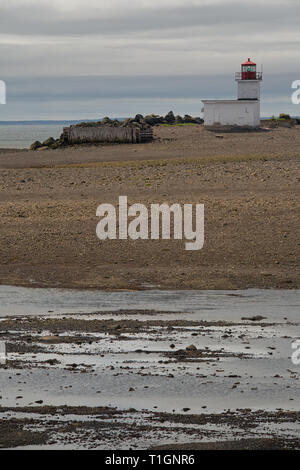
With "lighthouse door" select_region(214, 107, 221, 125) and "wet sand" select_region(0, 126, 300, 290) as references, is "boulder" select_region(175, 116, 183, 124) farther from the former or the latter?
"wet sand" select_region(0, 126, 300, 290)

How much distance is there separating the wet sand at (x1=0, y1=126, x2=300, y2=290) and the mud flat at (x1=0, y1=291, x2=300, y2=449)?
233 centimetres

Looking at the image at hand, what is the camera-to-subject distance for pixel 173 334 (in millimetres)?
9984

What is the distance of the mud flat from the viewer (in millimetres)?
6902

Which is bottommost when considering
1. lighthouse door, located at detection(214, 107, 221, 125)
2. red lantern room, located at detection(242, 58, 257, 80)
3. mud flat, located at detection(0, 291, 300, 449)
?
mud flat, located at detection(0, 291, 300, 449)

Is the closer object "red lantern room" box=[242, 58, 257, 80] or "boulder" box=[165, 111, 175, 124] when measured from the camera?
"red lantern room" box=[242, 58, 257, 80]

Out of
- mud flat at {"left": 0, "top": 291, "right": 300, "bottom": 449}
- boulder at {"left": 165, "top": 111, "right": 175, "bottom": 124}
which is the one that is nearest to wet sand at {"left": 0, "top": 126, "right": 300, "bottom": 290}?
mud flat at {"left": 0, "top": 291, "right": 300, "bottom": 449}

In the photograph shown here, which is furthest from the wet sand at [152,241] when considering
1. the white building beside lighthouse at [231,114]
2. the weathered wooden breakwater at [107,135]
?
the white building beside lighthouse at [231,114]

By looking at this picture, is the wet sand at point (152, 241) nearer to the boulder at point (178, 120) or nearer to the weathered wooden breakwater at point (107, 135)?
the weathered wooden breakwater at point (107, 135)

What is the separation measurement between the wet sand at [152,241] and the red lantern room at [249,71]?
31653 mm

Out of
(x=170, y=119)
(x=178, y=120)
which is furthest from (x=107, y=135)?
(x=170, y=119)

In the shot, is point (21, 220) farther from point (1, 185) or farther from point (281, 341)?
point (281, 341)

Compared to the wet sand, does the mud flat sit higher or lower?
lower

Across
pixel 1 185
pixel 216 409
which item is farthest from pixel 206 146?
pixel 216 409

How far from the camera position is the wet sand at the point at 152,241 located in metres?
13.7
